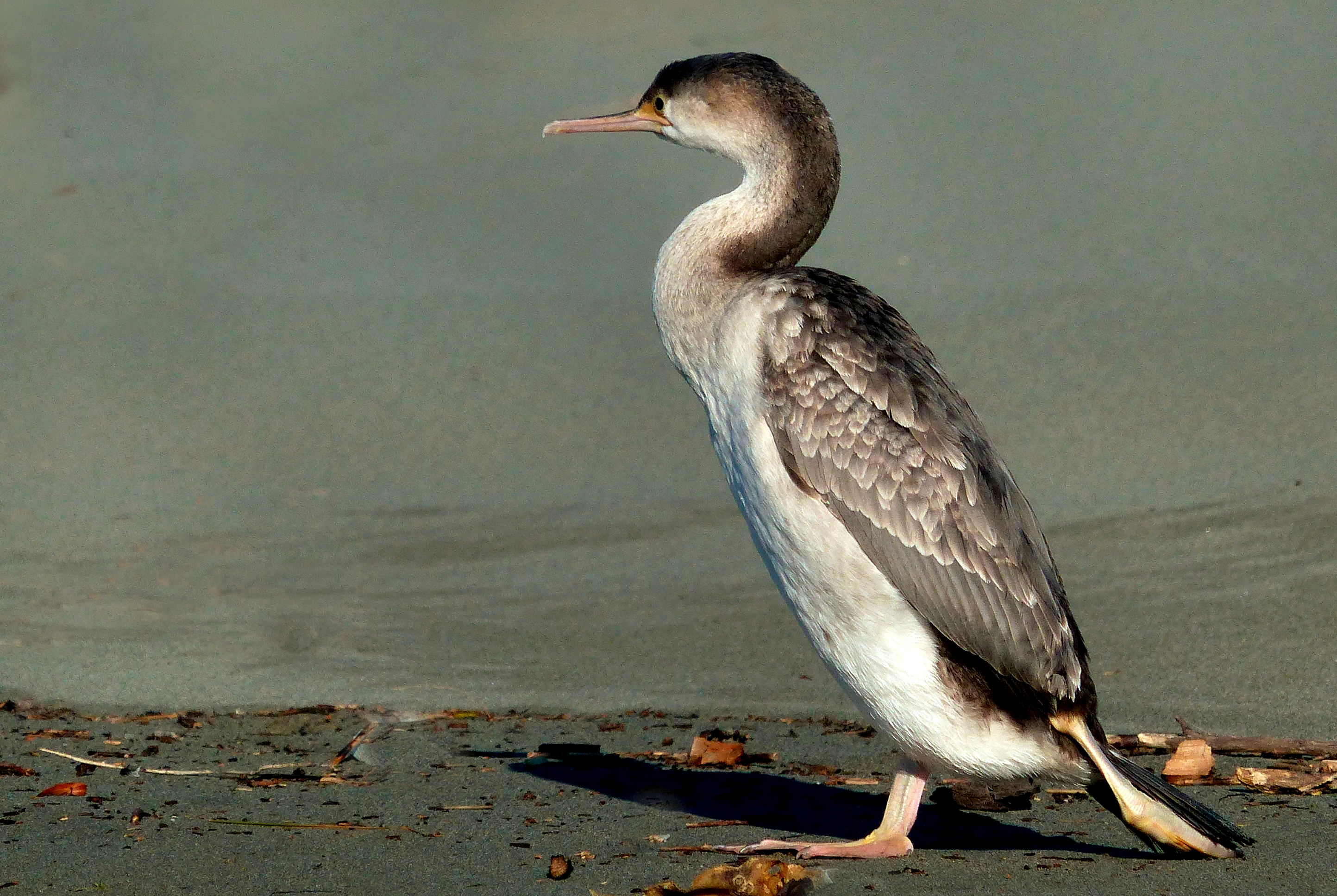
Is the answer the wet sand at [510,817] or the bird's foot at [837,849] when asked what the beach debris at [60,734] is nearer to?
the wet sand at [510,817]

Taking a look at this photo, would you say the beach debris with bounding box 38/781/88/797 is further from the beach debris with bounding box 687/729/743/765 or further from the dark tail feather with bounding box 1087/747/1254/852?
the dark tail feather with bounding box 1087/747/1254/852

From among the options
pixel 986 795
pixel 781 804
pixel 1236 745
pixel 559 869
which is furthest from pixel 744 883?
pixel 1236 745

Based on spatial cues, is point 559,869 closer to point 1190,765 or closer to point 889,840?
point 889,840

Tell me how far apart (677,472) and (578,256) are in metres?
2.84

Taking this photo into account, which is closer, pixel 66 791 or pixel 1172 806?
pixel 1172 806

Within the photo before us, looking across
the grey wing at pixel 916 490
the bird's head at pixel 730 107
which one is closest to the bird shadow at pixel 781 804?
the grey wing at pixel 916 490

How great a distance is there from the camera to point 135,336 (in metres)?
10.3

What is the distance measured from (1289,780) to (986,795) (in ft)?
3.03

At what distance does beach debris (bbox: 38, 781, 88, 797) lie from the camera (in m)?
4.82

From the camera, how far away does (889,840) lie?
179 inches

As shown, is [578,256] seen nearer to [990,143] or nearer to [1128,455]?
[990,143]

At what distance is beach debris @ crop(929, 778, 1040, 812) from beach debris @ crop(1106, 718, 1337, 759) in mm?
381

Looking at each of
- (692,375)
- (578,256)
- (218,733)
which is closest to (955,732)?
(692,375)

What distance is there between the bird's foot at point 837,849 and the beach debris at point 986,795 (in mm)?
567
